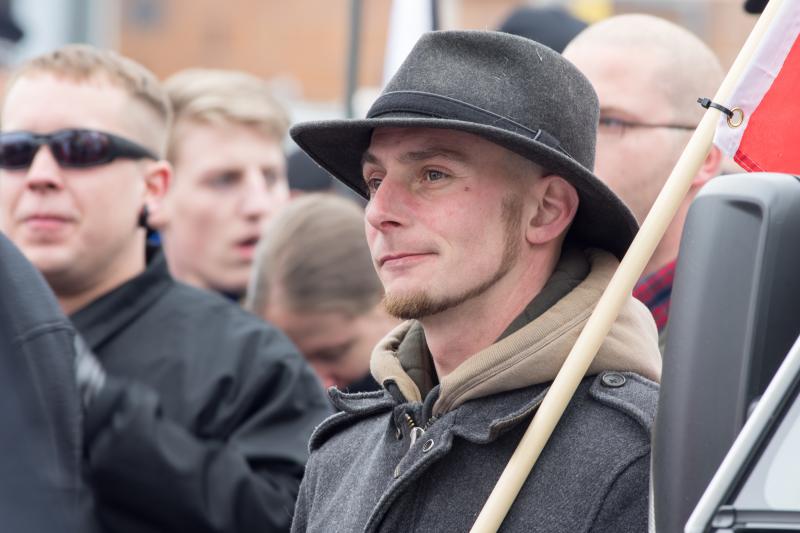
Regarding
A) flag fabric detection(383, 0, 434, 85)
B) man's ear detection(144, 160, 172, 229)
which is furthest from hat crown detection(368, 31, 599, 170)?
flag fabric detection(383, 0, 434, 85)

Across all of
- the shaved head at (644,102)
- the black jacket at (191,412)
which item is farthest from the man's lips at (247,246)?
the shaved head at (644,102)

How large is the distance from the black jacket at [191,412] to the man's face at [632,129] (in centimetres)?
99

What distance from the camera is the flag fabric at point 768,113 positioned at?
278 centimetres

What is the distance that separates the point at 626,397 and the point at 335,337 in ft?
7.58

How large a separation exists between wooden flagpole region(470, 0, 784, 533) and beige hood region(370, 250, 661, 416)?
7 centimetres

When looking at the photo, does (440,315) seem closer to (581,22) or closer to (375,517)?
(375,517)

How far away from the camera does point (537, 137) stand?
282cm

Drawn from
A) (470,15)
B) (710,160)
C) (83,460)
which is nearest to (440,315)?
(83,460)

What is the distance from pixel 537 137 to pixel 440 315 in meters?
0.38

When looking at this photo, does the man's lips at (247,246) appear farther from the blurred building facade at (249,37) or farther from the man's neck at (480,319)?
the blurred building facade at (249,37)

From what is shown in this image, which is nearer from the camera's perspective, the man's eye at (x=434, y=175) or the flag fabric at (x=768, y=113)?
the flag fabric at (x=768, y=113)

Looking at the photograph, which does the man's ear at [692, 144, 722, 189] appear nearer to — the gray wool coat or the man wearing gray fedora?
the man wearing gray fedora

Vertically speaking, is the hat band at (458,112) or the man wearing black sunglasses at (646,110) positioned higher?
the hat band at (458,112)

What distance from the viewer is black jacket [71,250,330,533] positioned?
12.1ft
